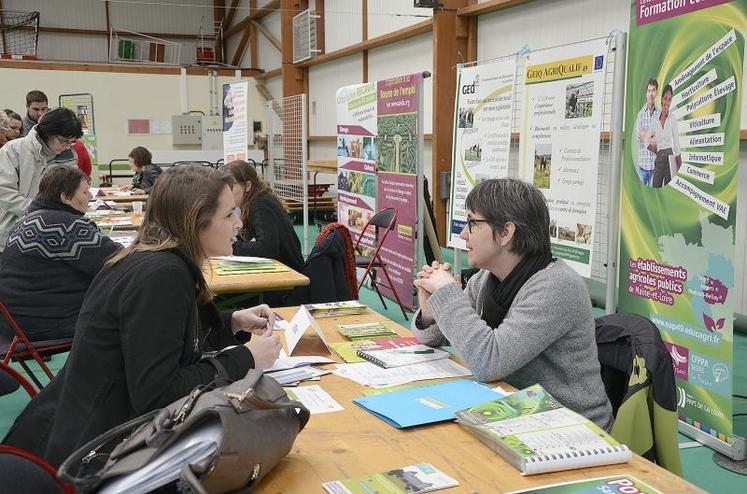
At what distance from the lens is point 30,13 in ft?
47.7

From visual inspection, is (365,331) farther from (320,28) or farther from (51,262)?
(320,28)

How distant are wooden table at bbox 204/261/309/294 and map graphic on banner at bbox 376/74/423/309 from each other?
2.12m

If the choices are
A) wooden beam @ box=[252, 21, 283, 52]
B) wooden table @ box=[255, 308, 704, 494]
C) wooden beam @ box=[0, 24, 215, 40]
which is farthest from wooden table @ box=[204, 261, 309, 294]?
wooden beam @ box=[0, 24, 215, 40]

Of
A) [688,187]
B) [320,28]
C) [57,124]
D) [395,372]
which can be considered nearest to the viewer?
[395,372]

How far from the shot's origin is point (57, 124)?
4293mm

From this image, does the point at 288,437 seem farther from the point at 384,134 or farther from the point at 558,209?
the point at 384,134

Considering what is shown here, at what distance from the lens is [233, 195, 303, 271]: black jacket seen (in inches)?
157

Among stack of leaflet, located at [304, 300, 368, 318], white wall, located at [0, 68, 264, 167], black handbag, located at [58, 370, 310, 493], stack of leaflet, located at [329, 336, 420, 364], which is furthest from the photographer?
white wall, located at [0, 68, 264, 167]

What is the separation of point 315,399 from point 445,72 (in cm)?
610

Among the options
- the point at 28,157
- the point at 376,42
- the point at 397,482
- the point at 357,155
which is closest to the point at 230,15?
the point at 376,42

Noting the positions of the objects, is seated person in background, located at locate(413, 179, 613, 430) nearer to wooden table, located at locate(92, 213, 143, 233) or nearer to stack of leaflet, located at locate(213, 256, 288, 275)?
stack of leaflet, located at locate(213, 256, 288, 275)

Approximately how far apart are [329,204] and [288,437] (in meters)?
9.75

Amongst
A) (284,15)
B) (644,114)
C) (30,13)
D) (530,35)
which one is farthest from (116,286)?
(30,13)

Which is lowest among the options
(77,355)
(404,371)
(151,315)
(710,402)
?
(710,402)
